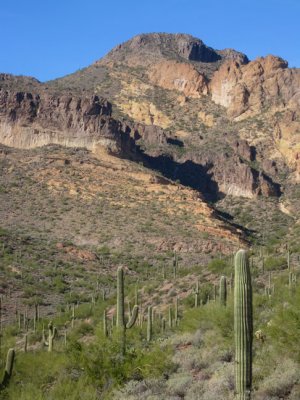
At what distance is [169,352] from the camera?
1852cm

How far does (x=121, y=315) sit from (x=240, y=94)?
9000 cm

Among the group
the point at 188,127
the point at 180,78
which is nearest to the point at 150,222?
the point at 188,127

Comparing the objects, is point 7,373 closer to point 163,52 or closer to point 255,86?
point 255,86

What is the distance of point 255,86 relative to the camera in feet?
354

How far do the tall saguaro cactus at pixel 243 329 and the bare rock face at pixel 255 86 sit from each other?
300ft

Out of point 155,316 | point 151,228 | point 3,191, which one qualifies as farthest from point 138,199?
point 155,316

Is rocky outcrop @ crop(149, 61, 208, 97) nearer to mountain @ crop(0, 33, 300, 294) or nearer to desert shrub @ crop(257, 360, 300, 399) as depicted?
mountain @ crop(0, 33, 300, 294)

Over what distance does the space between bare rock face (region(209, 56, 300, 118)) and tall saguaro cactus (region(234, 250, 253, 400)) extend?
300 feet

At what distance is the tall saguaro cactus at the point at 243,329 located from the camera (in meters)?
11.6

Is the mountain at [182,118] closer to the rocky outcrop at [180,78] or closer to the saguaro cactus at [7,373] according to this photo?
the rocky outcrop at [180,78]

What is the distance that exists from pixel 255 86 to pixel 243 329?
9987cm

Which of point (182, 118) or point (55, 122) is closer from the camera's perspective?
point (55, 122)

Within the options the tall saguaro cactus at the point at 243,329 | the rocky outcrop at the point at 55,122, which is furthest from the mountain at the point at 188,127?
the tall saguaro cactus at the point at 243,329

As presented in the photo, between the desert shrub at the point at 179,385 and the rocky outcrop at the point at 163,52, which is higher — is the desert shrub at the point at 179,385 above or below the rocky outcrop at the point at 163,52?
below
